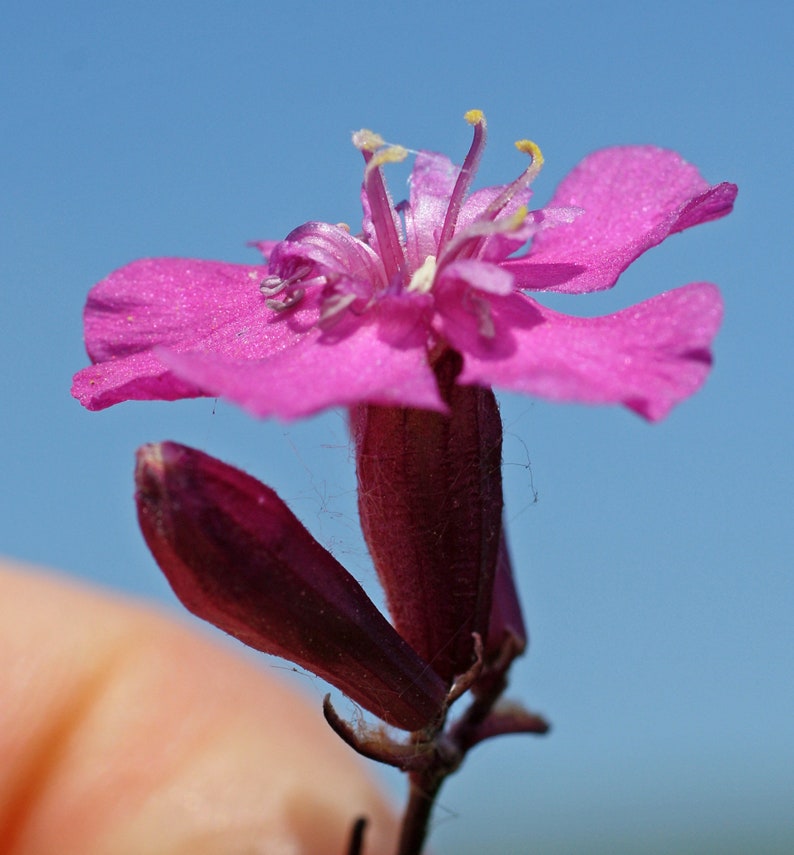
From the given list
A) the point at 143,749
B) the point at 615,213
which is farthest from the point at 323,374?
the point at 143,749

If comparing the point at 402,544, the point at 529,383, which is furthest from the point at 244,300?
the point at 529,383

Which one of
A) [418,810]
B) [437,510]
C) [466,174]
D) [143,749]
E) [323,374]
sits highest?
[466,174]

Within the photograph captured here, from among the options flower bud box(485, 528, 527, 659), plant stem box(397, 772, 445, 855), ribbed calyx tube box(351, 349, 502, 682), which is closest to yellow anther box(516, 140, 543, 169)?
ribbed calyx tube box(351, 349, 502, 682)

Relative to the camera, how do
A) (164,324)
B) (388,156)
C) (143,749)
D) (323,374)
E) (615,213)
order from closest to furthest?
(323,374), (388,156), (164,324), (615,213), (143,749)

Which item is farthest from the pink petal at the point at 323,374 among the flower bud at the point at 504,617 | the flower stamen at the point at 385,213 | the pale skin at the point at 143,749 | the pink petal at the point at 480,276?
the pale skin at the point at 143,749

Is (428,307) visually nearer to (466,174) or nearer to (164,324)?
(466,174)

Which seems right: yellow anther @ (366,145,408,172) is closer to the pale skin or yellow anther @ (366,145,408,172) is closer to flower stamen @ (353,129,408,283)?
flower stamen @ (353,129,408,283)

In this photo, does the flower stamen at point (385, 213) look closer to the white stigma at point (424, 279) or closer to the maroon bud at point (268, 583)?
the white stigma at point (424, 279)

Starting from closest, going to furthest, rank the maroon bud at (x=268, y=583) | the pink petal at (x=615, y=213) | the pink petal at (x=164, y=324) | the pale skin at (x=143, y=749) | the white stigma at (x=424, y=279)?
the maroon bud at (x=268, y=583), the white stigma at (x=424, y=279), the pink petal at (x=164, y=324), the pink petal at (x=615, y=213), the pale skin at (x=143, y=749)
